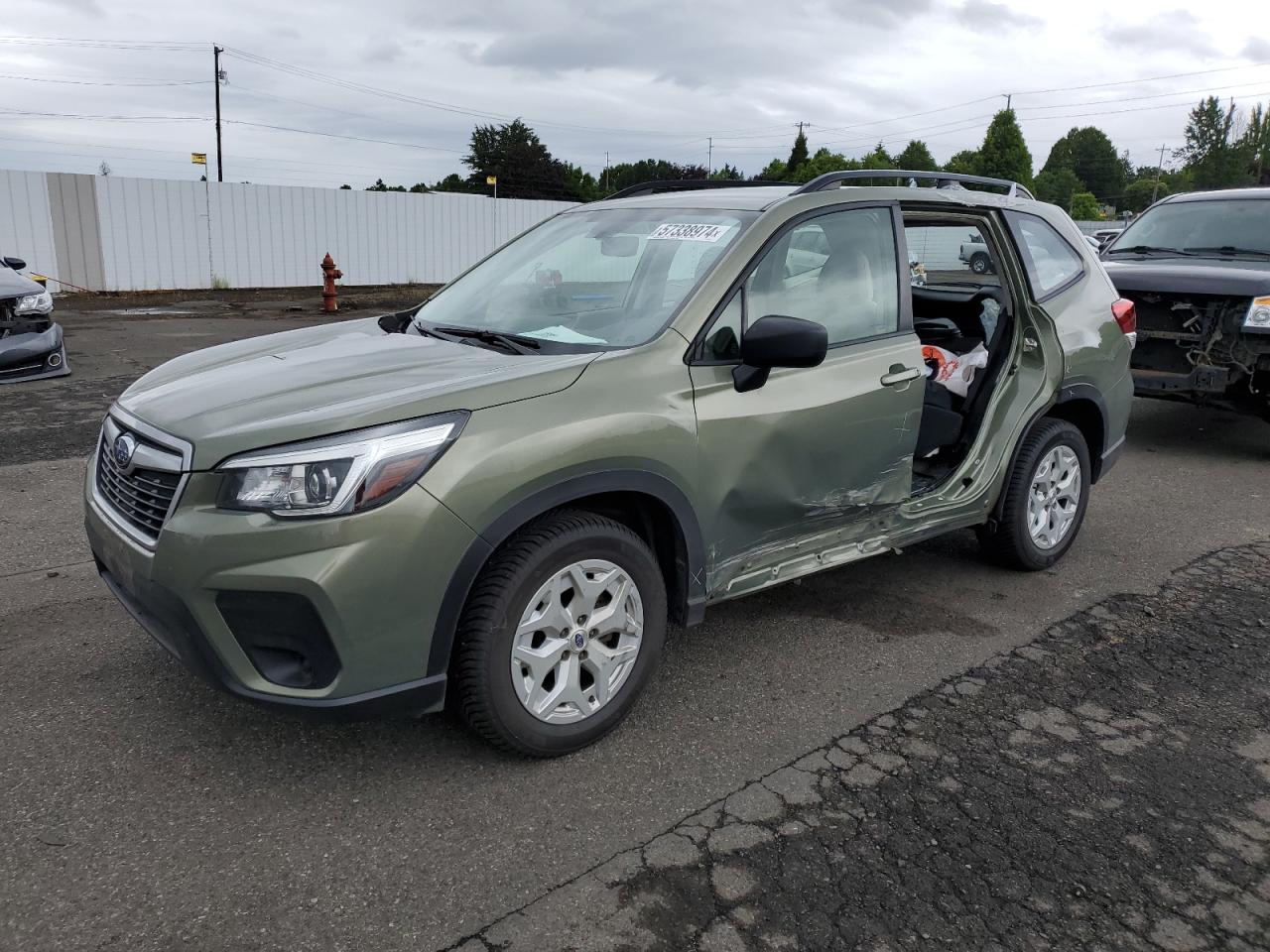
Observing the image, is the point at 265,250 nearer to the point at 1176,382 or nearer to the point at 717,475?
the point at 1176,382

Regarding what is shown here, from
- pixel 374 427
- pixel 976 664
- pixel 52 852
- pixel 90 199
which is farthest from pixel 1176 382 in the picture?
pixel 90 199

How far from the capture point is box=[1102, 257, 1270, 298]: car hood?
23.4 ft

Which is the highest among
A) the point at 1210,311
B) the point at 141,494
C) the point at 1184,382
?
the point at 1210,311

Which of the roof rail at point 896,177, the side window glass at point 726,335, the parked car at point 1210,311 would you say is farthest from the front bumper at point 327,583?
the parked car at point 1210,311

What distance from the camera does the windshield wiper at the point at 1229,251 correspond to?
789 centimetres

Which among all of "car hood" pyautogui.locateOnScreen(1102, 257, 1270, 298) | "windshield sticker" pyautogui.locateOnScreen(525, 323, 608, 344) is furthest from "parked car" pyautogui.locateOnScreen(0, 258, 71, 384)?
"car hood" pyautogui.locateOnScreen(1102, 257, 1270, 298)

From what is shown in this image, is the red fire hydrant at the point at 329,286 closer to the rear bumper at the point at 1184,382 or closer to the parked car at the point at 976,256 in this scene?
the rear bumper at the point at 1184,382

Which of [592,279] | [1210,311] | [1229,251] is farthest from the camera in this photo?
[1229,251]

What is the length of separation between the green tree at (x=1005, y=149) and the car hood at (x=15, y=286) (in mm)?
59349

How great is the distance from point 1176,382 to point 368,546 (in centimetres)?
674

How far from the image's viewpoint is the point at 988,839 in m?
2.81

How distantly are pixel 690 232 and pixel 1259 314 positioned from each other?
5307 mm

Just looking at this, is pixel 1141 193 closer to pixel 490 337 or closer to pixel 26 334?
pixel 26 334

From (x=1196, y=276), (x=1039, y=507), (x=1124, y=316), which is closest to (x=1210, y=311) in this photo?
(x=1196, y=276)
